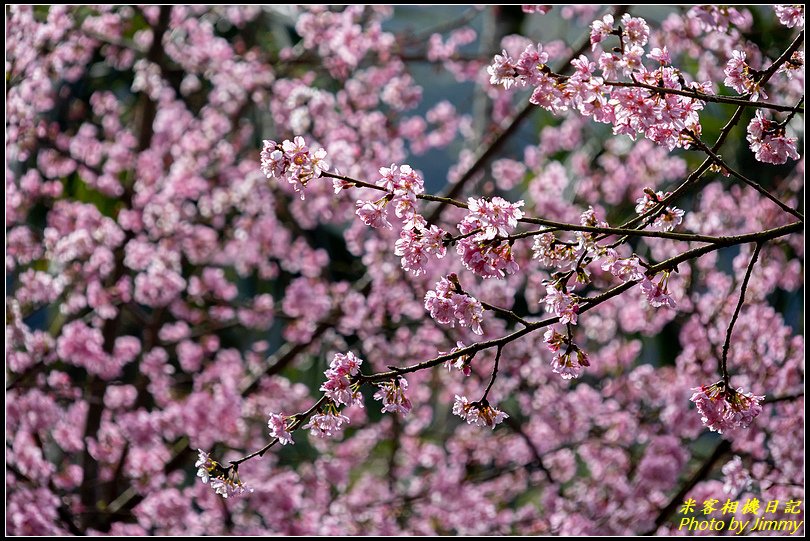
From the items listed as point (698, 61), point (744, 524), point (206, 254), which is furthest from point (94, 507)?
point (698, 61)

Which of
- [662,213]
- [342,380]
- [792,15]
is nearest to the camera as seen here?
[342,380]

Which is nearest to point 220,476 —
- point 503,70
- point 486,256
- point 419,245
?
point 419,245

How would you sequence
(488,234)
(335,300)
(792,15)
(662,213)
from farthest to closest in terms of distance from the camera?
1. (335,300)
2. (792,15)
3. (662,213)
4. (488,234)

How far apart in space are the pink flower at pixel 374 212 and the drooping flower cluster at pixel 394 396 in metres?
0.47

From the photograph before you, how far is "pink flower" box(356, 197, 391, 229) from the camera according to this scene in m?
2.25

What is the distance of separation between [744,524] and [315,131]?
4879 millimetres

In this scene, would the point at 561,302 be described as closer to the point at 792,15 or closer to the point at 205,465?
the point at 205,465

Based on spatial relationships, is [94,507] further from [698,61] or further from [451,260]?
[698,61]

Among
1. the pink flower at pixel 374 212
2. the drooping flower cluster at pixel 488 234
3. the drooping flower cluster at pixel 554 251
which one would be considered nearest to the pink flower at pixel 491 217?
the drooping flower cluster at pixel 488 234

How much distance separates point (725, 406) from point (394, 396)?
0.97 m

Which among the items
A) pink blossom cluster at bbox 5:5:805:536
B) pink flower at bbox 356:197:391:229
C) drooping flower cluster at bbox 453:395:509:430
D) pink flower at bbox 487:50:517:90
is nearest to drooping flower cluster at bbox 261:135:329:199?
pink flower at bbox 356:197:391:229

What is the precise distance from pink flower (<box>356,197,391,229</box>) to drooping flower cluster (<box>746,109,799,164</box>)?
3.89 feet

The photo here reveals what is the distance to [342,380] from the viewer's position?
2.19 m

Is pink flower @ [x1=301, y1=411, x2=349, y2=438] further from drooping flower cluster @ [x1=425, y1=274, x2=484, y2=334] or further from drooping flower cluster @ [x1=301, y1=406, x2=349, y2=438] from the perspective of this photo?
drooping flower cluster @ [x1=425, y1=274, x2=484, y2=334]
